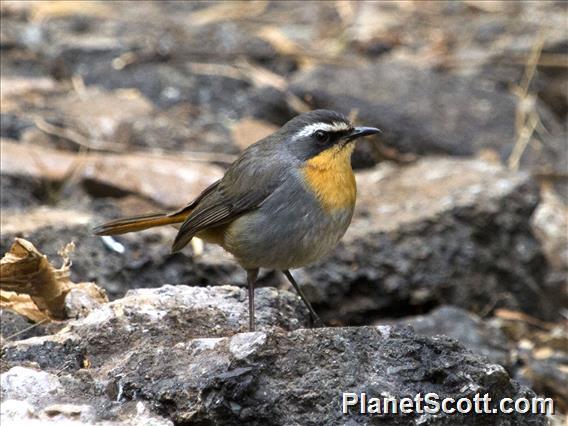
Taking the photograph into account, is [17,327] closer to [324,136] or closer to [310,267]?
[324,136]

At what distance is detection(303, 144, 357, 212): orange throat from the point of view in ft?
15.5

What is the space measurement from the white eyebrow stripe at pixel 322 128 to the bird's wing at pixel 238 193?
18 centimetres

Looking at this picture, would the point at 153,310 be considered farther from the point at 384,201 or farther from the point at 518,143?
the point at 518,143

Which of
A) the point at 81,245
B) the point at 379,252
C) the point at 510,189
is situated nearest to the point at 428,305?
the point at 379,252

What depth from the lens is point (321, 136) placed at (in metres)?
4.90

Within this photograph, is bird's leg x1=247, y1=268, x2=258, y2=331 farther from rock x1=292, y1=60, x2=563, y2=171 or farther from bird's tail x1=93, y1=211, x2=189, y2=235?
rock x1=292, y1=60, x2=563, y2=171

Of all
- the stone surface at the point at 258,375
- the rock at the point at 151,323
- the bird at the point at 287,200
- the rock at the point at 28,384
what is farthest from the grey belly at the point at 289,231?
the rock at the point at 28,384

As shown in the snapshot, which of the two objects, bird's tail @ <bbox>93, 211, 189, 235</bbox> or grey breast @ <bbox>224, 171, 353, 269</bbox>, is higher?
grey breast @ <bbox>224, 171, 353, 269</bbox>

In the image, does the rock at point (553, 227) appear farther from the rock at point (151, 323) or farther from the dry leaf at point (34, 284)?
the dry leaf at point (34, 284)

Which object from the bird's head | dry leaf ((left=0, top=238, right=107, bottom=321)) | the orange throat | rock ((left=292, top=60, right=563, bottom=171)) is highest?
the bird's head

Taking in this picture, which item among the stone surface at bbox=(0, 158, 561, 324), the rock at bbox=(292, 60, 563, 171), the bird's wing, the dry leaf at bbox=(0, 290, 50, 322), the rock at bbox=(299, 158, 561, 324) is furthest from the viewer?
the rock at bbox=(292, 60, 563, 171)

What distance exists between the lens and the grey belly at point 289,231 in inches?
185

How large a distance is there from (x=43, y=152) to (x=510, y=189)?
2.89 metres

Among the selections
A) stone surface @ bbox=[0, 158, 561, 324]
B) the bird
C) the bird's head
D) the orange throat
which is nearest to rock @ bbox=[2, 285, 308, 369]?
the bird
